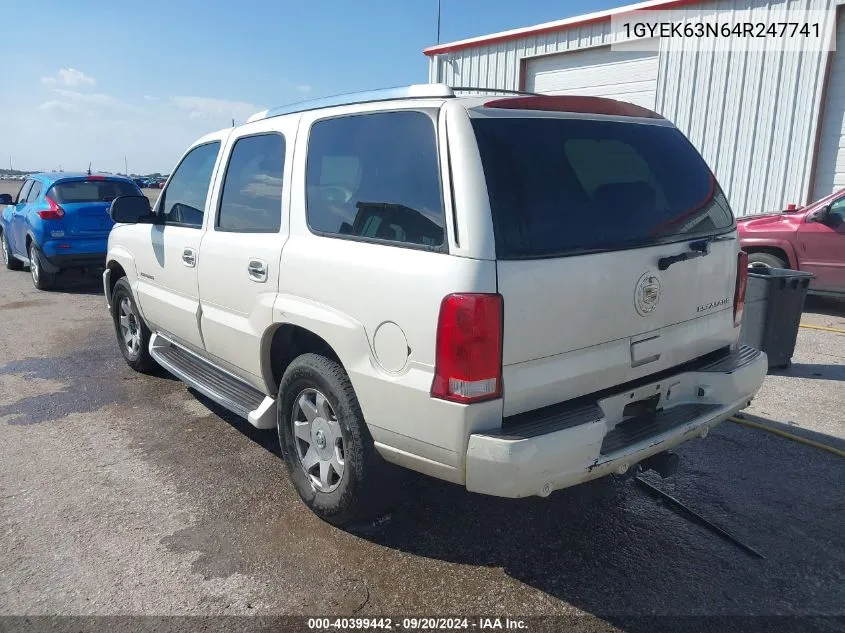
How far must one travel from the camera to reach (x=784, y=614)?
103 inches

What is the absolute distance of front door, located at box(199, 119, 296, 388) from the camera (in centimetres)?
343

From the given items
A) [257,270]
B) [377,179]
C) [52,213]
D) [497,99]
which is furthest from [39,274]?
[497,99]

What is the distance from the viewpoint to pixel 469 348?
7.86 feet

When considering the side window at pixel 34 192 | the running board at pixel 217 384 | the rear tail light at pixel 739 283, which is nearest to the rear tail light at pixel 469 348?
the running board at pixel 217 384

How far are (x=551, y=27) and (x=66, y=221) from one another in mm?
9393

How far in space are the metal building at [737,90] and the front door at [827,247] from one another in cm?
293

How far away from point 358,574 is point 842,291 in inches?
290

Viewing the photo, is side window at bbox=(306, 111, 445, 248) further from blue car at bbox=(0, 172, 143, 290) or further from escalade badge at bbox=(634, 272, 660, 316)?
blue car at bbox=(0, 172, 143, 290)

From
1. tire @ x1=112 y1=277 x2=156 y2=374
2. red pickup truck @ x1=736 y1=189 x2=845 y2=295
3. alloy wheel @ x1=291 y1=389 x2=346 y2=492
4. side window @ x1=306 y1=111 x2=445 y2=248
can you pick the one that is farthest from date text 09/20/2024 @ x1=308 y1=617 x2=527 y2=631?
red pickup truck @ x1=736 y1=189 x2=845 y2=295

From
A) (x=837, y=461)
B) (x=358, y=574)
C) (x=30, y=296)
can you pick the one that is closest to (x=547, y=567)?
(x=358, y=574)

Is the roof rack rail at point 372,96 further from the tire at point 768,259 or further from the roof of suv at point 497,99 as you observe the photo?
the tire at point 768,259

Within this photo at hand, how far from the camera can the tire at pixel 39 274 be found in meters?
9.68

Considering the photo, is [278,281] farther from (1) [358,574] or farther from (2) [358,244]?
(1) [358,574]

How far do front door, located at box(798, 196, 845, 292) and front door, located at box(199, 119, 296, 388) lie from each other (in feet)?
22.6
